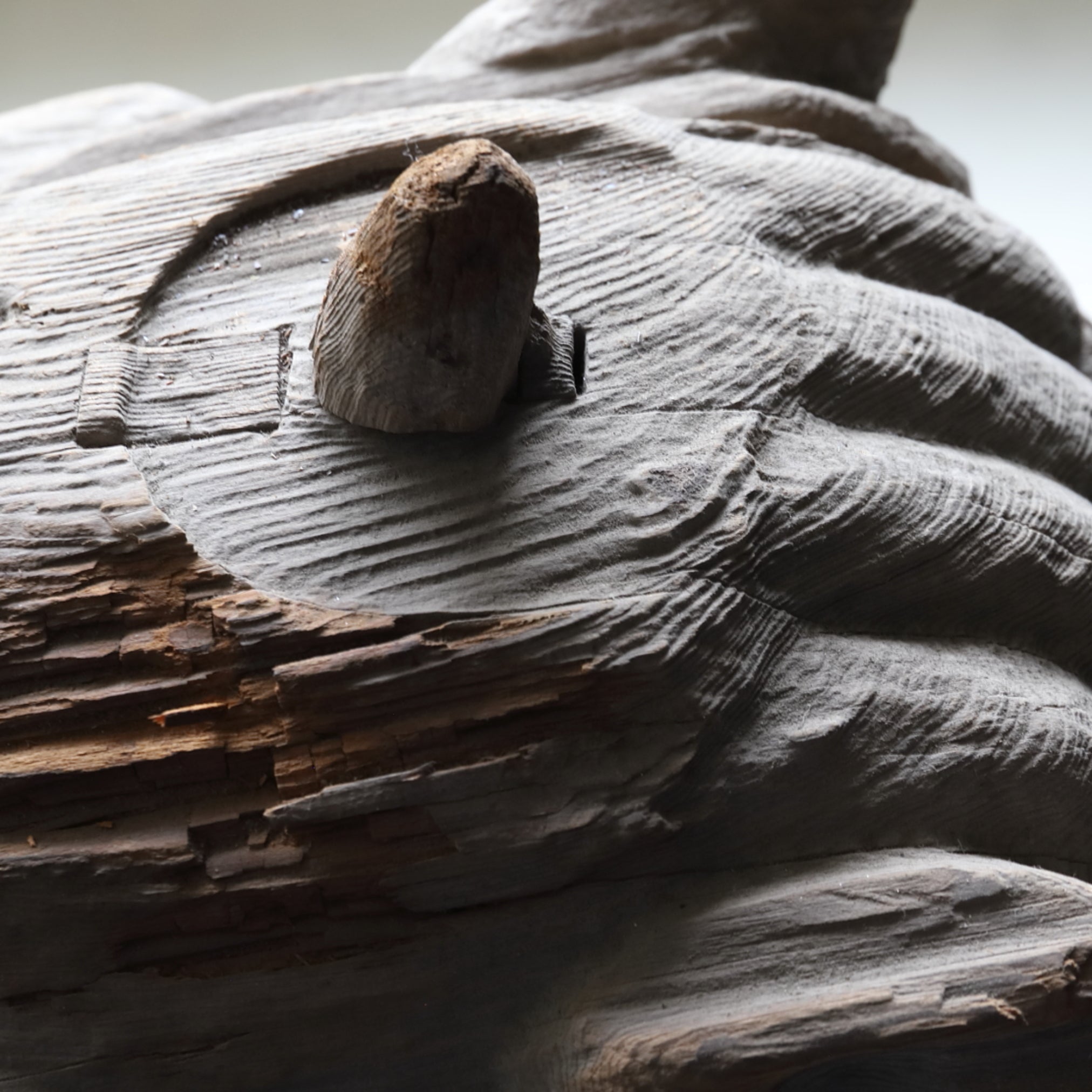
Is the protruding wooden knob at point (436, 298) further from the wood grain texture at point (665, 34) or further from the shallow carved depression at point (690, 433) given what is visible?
the wood grain texture at point (665, 34)

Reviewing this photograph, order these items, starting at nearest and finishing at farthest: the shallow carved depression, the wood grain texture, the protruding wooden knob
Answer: the protruding wooden knob → the shallow carved depression → the wood grain texture

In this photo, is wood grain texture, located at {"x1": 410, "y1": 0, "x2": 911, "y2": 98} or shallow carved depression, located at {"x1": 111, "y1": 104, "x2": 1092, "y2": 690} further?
wood grain texture, located at {"x1": 410, "y1": 0, "x2": 911, "y2": 98}

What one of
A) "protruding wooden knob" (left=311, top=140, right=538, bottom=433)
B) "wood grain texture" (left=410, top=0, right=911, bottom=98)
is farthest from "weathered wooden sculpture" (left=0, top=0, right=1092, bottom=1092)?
"wood grain texture" (left=410, top=0, right=911, bottom=98)

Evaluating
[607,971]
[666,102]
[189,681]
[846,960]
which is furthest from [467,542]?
[666,102]

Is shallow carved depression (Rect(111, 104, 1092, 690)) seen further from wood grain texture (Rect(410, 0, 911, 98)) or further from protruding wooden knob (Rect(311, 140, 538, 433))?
wood grain texture (Rect(410, 0, 911, 98))

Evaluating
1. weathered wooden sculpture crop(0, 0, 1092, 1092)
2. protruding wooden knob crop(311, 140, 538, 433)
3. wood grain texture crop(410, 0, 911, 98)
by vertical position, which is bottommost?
weathered wooden sculpture crop(0, 0, 1092, 1092)

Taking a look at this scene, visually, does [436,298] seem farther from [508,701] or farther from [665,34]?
[665,34]

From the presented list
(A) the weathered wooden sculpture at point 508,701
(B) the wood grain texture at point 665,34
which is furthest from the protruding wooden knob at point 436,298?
(B) the wood grain texture at point 665,34

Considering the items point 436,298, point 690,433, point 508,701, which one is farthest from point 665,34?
point 508,701
